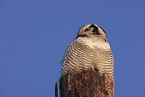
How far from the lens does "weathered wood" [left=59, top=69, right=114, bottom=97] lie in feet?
10.8

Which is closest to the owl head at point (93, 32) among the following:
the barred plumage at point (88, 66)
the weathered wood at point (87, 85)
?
the barred plumage at point (88, 66)

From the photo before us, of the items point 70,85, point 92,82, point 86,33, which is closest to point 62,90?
point 70,85

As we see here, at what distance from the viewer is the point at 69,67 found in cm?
367

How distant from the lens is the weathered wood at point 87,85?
10.8ft

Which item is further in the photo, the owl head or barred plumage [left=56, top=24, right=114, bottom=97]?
the owl head

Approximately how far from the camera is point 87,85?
3.32 meters

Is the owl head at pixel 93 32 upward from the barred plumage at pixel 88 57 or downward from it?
upward

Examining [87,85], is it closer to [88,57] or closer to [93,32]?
[88,57]

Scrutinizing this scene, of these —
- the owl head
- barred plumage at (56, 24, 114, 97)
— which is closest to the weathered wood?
barred plumage at (56, 24, 114, 97)

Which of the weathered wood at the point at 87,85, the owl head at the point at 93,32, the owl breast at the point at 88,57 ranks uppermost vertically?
the owl head at the point at 93,32

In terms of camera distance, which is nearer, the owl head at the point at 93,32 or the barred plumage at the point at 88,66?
the barred plumage at the point at 88,66

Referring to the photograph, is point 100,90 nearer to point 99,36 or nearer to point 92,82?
point 92,82

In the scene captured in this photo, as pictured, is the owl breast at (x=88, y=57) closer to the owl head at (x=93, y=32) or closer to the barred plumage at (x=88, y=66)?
the barred plumage at (x=88, y=66)

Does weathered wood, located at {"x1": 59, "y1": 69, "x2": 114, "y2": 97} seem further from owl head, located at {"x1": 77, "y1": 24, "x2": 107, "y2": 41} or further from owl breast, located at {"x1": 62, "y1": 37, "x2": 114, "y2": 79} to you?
owl head, located at {"x1": 77, "y1": 24, "x2": 107, "y2": 41}
